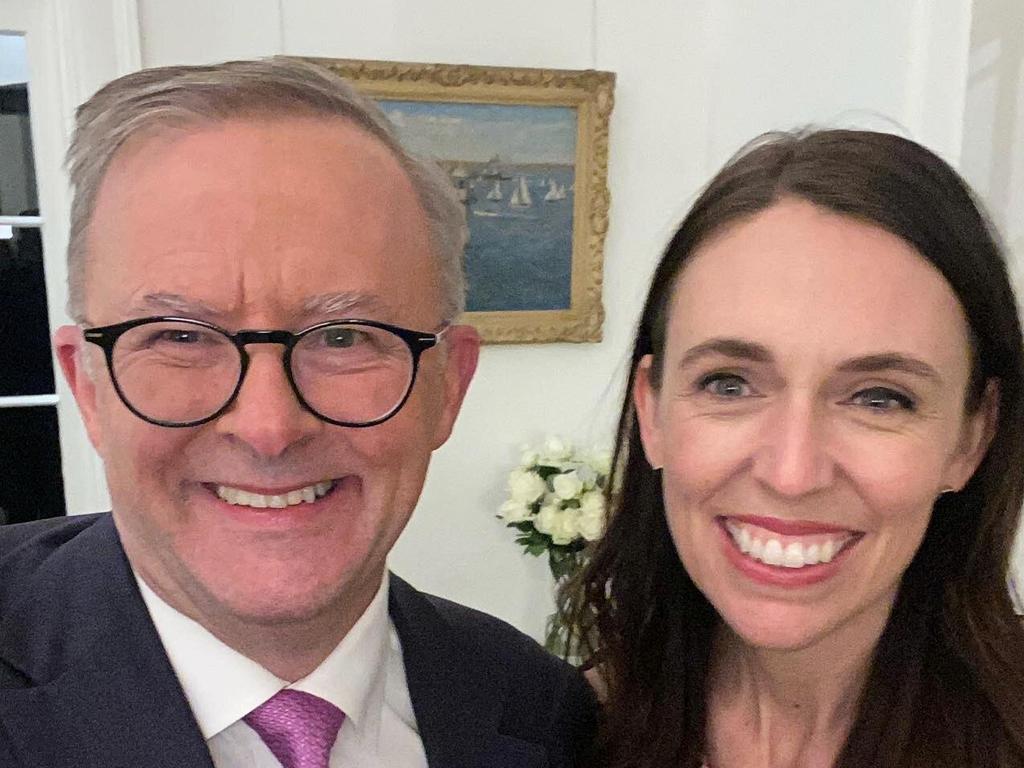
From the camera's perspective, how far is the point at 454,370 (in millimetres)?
1098

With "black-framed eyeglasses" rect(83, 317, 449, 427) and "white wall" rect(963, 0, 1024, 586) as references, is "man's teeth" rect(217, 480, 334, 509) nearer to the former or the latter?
"black-framed eyeglasses" rect(83, 317, 449, 427)

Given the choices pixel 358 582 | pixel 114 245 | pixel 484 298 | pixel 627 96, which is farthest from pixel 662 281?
pixel 627 96

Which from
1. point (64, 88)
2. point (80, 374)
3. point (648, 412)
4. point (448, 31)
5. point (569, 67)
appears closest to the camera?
point (80, 374)

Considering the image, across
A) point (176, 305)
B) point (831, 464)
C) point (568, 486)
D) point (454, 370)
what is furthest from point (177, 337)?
point (568, 486)

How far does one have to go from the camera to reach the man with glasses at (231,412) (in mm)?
861

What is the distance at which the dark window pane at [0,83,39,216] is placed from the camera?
237cm

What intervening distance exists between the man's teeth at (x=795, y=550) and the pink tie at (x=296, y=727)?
1.78 feet

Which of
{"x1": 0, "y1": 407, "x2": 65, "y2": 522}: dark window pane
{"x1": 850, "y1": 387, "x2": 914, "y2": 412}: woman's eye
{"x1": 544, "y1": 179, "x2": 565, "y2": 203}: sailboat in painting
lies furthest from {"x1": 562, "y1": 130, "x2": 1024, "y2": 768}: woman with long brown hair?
{"x1": 0, "y1": 407, "x2": 65, "y2": 522}: dark window pane

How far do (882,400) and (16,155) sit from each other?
239 cm

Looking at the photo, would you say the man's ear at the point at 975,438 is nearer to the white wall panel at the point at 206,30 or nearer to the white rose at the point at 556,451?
the white rose at the point at 556,451

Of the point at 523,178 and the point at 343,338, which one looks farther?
the point at 523,178

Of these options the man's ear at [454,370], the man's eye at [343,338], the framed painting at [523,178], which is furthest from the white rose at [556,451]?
the man's eye at [343,338]

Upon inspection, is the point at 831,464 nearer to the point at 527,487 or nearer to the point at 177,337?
the point at 177,337

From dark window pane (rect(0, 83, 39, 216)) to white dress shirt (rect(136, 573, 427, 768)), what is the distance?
1.89 metres
